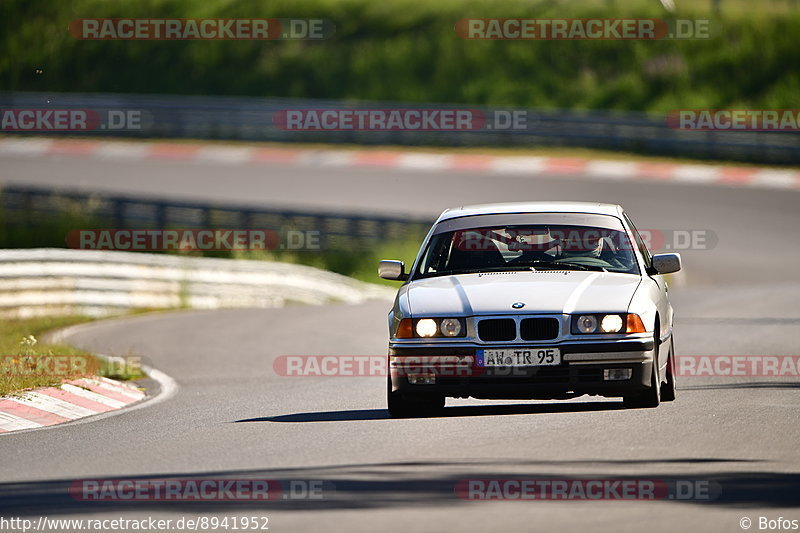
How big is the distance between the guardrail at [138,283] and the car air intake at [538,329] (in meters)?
12.7

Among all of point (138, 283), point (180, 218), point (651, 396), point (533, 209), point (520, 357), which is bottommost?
point (651, 396)

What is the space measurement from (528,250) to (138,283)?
12404mm

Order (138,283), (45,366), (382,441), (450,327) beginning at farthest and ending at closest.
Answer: (138,283)
(45,366)
(450,327)
(382,441)

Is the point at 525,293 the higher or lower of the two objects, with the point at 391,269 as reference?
lower

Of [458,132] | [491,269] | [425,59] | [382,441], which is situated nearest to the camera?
[382,441]

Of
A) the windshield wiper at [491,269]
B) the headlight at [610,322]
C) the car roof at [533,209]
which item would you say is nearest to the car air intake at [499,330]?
the headlight at [610,322]

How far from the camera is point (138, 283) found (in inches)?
894

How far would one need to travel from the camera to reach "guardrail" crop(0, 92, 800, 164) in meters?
37.6

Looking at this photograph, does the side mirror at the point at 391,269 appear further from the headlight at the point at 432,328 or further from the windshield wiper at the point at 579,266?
the windshield wiper at the point at 579,266

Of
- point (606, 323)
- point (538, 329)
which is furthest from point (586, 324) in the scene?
point (538, 329)

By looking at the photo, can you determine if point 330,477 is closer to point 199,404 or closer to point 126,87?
point 199,404

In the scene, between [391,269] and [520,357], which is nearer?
[520,357]

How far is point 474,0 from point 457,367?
42.2 meters

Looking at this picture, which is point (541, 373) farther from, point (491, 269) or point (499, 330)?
point (491, 269)
